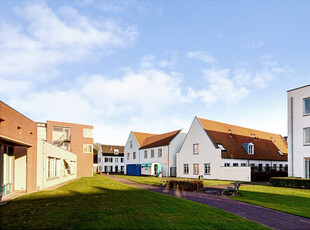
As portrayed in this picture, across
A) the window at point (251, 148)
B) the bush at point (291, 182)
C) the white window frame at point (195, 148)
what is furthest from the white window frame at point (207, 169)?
the bush at point (291, 182)

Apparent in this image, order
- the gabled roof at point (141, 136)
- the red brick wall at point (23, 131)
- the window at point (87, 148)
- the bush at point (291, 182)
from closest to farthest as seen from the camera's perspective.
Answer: the red brick wall at point (23, 131)
the bush at point (291, 182)
the window at point (87, 148)
the gabled roof at point (141, 136)

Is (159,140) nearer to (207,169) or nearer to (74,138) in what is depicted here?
(74,138)

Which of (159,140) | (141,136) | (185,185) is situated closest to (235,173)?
(185,185)

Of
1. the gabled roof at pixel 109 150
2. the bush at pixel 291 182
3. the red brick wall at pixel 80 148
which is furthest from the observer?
the gabled roof at pixel 109 150

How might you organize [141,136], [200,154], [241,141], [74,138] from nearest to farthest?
[200,154] → [241,141] → [74,138] → [141,136]

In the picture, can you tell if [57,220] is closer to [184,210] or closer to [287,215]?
[184,210]

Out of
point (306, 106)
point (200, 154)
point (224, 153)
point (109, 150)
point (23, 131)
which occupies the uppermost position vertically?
point (306, 106)

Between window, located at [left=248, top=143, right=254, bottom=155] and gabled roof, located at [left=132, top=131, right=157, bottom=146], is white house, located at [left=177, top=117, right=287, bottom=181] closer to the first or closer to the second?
window, located at [left=248, top=143, right=254, bottom=155]

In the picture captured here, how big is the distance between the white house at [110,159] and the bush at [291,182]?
174 ft

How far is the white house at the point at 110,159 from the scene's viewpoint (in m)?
70.8

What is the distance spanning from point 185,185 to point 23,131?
11.7 metres

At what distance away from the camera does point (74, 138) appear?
44219 mm

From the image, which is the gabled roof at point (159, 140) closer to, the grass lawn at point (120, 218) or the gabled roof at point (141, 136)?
the gabled roof at point (141, 136)

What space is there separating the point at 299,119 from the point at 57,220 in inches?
979
